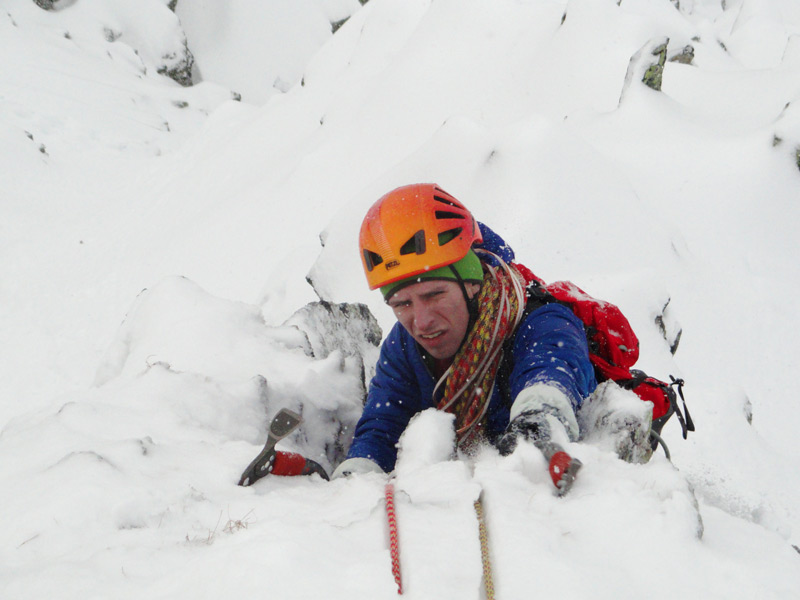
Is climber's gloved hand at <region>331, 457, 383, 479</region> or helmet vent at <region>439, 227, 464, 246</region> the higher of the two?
helmet vent at <region>439, 227, 464, 246</region>

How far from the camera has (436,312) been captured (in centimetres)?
263

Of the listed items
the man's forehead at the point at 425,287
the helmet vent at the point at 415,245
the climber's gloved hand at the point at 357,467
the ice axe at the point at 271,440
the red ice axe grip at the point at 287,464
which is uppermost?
the helmet vent at the point at 415,245

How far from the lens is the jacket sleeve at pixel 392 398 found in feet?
9.22

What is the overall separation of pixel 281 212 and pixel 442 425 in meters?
7.50

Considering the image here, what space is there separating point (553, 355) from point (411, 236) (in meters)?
0.85

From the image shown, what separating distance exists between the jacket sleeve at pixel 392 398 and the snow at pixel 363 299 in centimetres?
45

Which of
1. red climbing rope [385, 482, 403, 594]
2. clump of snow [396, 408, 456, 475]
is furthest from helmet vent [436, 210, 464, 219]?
red climbing rope [385, 482, 403, 594]

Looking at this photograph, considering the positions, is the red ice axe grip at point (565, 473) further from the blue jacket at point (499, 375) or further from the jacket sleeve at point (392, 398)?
the jacket sleeve at point (392, 398)

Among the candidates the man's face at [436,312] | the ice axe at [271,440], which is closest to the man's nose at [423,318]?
the man's face at [436,312]

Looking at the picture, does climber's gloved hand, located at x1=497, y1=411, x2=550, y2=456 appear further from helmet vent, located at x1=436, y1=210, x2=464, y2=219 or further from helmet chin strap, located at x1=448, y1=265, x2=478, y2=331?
helmet vent, located at x1=436, y1=210, x2=464, y2=219

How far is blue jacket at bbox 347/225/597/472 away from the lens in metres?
2.33

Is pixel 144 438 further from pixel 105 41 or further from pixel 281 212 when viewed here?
pixel 105 41

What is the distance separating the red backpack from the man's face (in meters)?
0.40

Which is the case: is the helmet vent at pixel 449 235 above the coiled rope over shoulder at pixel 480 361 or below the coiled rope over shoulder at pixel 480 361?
above
